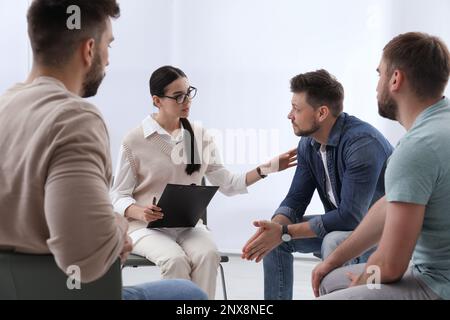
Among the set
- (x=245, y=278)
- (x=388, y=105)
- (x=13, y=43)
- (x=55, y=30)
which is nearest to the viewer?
(x=55, y=30)

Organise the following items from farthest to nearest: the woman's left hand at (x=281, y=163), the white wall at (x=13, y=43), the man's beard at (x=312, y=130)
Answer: the white wall at (x=13, y=43) < the woman's left hand at (x=281, y=163) < the man's beard at (x=312, y=130)

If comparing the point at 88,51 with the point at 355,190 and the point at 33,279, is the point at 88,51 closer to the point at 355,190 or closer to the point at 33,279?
the point at 33,279

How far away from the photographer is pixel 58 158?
1136 millimetres

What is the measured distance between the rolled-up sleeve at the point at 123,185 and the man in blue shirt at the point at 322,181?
0.70m

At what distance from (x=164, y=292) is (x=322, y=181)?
4.94 feet

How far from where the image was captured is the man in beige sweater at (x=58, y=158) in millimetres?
1131

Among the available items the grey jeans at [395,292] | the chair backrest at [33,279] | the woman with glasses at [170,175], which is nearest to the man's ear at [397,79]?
the grey jeans at [395,292]

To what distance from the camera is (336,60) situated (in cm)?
466

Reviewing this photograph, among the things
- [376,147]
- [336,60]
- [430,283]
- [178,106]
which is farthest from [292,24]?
[430,283]

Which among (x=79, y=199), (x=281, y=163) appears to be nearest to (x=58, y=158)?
(x=79, y=199)

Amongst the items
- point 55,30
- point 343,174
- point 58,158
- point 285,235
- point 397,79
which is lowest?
point 285,235

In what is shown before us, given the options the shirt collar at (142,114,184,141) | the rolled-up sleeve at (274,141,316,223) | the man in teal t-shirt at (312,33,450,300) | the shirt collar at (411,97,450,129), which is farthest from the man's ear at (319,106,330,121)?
the shirt collar at (411,97,450,129)

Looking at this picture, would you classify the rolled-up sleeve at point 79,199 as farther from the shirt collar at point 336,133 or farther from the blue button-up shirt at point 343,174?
the shirt collar at point 336,133

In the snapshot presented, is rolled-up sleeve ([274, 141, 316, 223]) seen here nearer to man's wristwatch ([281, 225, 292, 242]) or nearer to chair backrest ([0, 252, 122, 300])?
man's wristwatch ([281, 225, 292, 242])
